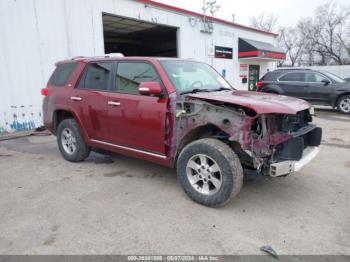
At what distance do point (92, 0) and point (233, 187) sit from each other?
28.6 ft

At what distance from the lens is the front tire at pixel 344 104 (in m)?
10.8

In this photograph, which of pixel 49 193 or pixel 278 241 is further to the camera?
pixel 49 193

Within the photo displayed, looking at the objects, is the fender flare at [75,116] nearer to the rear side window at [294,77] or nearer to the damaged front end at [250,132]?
the damaged front end at [250,132]

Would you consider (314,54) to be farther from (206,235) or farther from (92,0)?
(206,235)

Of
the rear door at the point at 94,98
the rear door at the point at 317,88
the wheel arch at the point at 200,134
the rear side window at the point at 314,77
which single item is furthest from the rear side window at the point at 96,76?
the rear side window at the point at 314,77

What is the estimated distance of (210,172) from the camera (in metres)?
3.39

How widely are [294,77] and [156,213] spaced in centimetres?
1050

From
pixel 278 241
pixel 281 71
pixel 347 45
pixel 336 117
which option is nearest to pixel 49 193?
pixel 278 241

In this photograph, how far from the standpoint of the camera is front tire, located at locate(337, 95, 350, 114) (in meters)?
10.8

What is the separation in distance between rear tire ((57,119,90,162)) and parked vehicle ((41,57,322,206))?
2 centimetres

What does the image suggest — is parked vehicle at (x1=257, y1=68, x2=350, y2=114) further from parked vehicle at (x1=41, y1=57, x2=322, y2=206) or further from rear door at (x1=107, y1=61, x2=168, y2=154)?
rear door at (x1=107, y1=61, x2=168, y2=154)

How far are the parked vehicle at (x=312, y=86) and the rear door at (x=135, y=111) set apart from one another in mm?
9311

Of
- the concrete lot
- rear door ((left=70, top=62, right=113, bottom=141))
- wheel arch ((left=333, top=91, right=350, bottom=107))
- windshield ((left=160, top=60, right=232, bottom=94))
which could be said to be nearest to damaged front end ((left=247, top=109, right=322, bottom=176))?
the concrete lot

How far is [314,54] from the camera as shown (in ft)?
156
